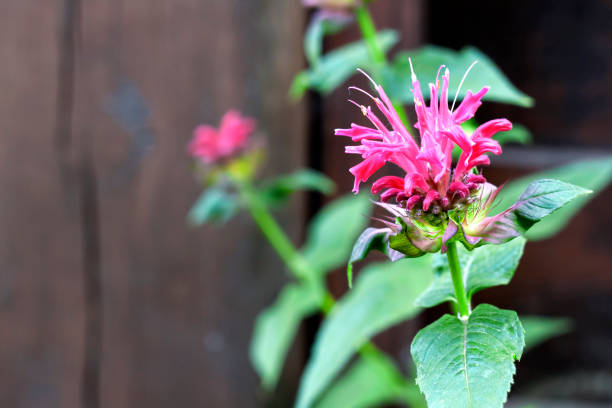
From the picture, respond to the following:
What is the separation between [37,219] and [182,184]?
234 millimetres

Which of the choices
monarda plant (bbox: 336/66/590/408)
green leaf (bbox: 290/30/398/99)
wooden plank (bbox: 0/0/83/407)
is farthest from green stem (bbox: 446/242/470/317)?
wooden plank (bbox: 0/0/83/407)

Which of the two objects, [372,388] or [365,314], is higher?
[365,314]

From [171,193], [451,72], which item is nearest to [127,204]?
[171,193]

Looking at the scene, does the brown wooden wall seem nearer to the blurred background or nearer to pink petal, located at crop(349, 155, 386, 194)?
the blurred background

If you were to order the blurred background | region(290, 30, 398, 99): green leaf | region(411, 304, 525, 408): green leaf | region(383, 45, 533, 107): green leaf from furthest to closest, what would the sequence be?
the blurred background < region(290, 30, 398, 99): green leaf < region(383, 45, 533, 107): green leaf < region(411, 304, 525, 408): green leaf

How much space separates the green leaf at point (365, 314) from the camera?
0.58m

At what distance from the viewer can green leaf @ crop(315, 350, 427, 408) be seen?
0.80 m

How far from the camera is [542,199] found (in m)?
0.34

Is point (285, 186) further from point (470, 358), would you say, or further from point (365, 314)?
point (470, 358)

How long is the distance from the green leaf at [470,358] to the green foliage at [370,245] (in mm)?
49

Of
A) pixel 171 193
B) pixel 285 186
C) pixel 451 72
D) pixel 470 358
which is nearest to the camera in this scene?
pixel 470 358

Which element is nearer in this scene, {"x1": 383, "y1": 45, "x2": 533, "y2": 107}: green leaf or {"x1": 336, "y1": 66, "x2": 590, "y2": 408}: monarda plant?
{"x1": 336, "y1": 66, "x2": 590, "y2": 408}: monarda plant

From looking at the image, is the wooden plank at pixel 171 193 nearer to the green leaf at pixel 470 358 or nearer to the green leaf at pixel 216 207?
the green leaf at pixel 216 207

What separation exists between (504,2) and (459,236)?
2.28 ft
